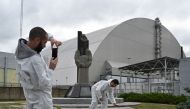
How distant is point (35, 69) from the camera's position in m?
4.60

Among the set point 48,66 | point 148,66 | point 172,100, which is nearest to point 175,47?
point 148,66

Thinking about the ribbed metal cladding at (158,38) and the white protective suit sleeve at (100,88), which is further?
the ribbed metal cladding at (158,38)

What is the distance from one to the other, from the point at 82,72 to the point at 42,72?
20.0m

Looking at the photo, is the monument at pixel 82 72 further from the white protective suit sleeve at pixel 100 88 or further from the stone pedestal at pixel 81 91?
the white protective suit sleeve at pixel 100 88

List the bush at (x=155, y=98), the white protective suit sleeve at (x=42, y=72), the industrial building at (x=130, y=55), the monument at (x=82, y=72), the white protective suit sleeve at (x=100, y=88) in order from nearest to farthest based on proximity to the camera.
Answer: the white protective suit sleeve at (x=42, y=72) → the white protective suit sleeve at (x=100, y=88) → the monument at (x=82, y=72) → the bush at (x=155, y=98) → the industrial building at (x=130, y=55)

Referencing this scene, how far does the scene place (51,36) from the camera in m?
4.71

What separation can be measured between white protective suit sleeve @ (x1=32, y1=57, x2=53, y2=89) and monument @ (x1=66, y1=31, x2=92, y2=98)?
19061 millimetres

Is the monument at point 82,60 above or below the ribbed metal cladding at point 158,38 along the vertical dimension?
below

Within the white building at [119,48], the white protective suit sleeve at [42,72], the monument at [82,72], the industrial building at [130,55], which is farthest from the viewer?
the white building at [119,48]

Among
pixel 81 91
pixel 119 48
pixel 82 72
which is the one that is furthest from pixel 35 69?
pixel 119 48

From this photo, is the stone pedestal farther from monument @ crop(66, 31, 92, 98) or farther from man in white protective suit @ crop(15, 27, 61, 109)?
man in white protective suit @ crop(15, 27, 61, 109)

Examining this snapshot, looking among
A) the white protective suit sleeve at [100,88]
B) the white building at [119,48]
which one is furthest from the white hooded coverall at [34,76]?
the white building at [119,48]

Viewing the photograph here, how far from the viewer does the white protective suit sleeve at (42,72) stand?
4.56 metres

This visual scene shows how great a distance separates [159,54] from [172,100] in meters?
35.5
